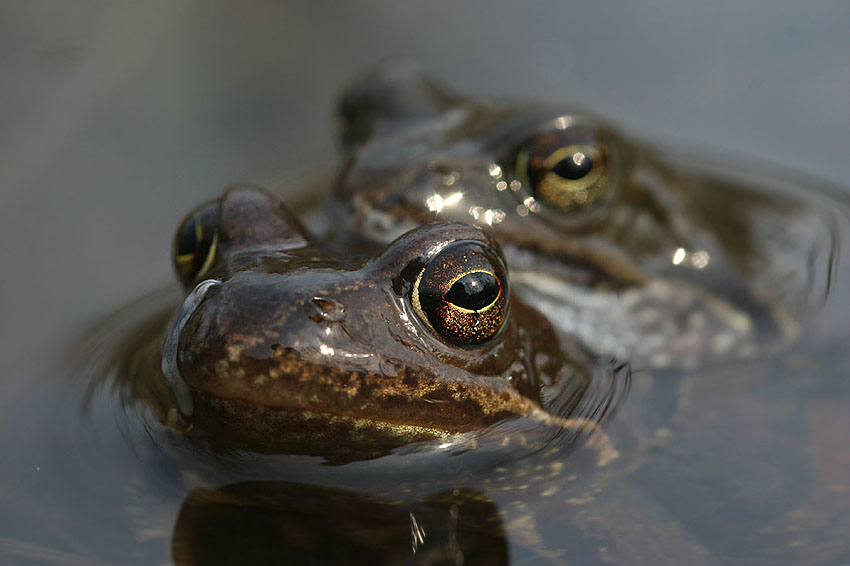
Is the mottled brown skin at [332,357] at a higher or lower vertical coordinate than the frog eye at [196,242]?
lower

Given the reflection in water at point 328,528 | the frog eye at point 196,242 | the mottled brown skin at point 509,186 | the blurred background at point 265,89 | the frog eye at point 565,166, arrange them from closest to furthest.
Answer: the reflection in water at point 328,528, the frog eye at point 196,242, the mottled brown skin at point 509,186, the frog eye at point 565,166, the blurred background at point 265,89

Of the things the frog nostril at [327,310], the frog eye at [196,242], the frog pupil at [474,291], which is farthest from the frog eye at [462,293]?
the frog eye at [196,242]

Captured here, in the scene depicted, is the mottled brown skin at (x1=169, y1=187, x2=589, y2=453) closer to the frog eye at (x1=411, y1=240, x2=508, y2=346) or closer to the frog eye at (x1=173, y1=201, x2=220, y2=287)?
the frog eye at (x1=411, y1=240, x2=508, y2=346)

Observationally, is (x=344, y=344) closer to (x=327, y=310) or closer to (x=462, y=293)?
(x=327, y=310)

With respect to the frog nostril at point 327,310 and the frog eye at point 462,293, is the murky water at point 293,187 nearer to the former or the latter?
the frog eye at point 462,293

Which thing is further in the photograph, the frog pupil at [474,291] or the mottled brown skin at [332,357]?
the frog pupil at [474,291]

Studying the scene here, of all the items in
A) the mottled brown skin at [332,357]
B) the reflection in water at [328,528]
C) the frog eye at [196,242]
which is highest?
the frog eye at [196,242]

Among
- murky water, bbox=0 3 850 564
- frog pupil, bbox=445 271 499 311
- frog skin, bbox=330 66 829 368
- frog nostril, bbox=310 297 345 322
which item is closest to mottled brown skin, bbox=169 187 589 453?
frog nostril, bbox=310 297 345 322
